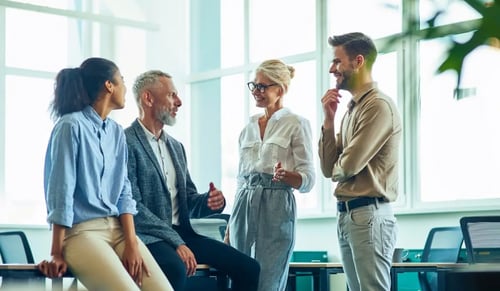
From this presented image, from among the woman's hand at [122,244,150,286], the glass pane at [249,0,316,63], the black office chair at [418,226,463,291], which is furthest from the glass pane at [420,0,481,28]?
the glass pane at [249,0,316,63]

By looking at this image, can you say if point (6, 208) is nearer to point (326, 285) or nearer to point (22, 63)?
point (22, 63)

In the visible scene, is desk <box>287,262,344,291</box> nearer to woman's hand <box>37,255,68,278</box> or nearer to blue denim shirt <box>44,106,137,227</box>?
blue denim shirt <box>44,106,137,227</box>

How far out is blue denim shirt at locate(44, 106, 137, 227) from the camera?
2896 millimetres

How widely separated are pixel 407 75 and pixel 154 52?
10195 mm

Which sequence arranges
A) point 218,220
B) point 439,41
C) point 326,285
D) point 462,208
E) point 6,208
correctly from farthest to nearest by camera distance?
point 6,208 < point 462,208 < point 218,220 < point 326,285 < point 439,41

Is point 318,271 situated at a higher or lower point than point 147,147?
lower

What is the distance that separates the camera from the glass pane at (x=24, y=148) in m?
9.25

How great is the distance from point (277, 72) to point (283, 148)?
0.34m

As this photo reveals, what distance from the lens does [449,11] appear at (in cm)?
42

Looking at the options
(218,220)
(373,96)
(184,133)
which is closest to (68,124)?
(373,96)

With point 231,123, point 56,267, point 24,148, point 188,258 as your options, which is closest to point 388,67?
point 56,267

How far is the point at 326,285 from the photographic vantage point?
13.8ft

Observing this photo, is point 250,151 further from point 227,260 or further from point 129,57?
point 129,57

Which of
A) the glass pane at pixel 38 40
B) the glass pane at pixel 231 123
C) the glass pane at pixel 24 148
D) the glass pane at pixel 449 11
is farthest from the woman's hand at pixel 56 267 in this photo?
the glass pane at pixel 38 40
